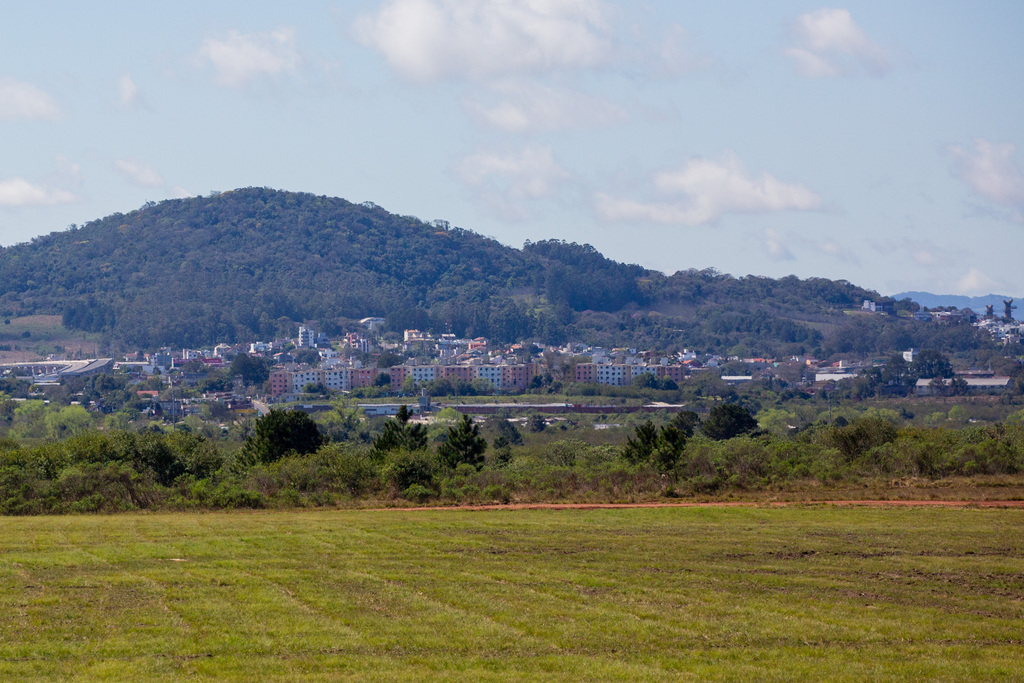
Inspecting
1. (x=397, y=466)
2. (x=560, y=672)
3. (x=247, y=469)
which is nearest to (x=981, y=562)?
(x=560, y=672)

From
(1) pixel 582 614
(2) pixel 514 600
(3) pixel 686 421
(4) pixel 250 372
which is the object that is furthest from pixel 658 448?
(4) pixel 250 372

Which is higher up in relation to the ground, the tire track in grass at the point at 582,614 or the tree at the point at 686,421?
the tree at the point at 686,421

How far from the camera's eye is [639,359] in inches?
5566

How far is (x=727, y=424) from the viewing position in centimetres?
4950

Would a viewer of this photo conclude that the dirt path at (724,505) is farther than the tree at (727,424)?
No

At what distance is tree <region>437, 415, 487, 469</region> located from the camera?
28.7 m

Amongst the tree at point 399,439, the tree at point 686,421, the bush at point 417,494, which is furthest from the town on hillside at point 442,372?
the bush at point 417,494

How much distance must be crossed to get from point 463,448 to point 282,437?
683 centimetres

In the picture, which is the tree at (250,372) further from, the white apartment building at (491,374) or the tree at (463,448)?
the tree at (463,448)

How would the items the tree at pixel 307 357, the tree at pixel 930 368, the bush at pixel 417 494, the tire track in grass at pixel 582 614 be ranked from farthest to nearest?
1. the tree at pixel 307 357
2. the tree at pixel 930 368
3. the bush at pixel 417 494
4. the tire track in grass at pixel 582 614

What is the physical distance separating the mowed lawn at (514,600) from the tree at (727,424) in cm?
3026

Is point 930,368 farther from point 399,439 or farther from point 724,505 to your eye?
point 724,505

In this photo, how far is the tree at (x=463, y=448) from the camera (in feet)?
94.1

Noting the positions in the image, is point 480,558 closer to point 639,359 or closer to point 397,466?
point 397,466
